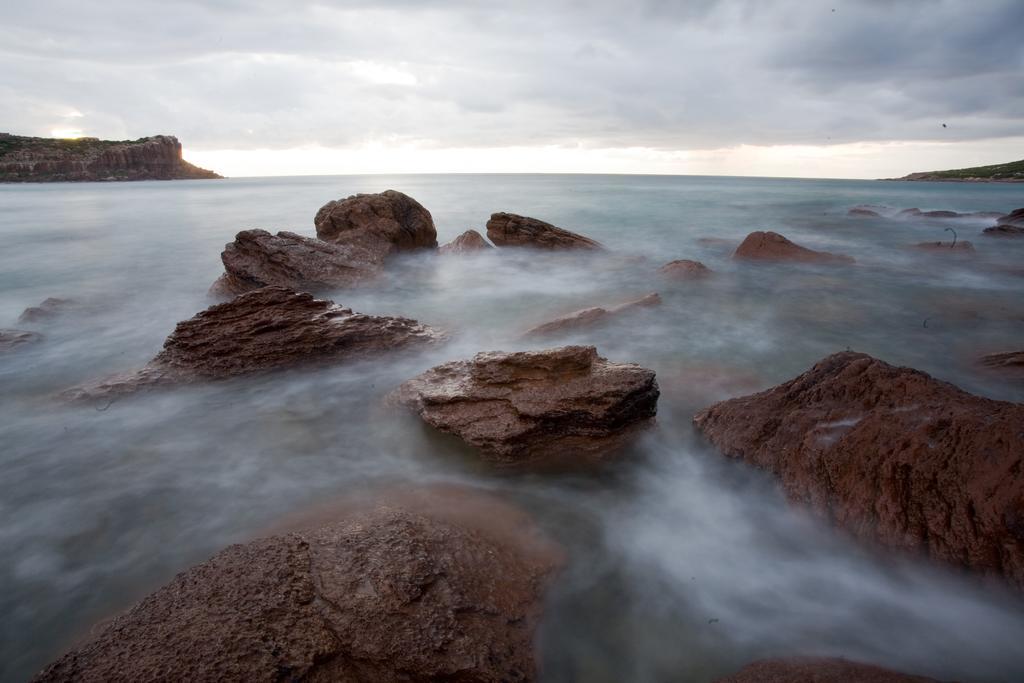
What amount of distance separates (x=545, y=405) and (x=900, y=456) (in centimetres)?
296

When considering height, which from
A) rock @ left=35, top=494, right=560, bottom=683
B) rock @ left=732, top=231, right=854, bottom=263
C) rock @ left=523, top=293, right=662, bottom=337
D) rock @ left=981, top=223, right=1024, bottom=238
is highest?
rock @ left=981, top=223, right=1024, bottom=238

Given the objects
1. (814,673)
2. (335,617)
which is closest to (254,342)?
(335,617)

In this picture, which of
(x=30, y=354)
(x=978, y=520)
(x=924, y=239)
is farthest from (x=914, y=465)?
(x=924, y=239)

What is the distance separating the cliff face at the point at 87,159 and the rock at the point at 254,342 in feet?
364

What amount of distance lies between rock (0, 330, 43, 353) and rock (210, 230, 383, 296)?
10.7 ft

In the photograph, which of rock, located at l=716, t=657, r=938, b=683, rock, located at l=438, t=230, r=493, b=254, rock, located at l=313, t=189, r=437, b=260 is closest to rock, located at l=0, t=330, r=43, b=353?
rock, located at l=313, t=189, r=437, b=260

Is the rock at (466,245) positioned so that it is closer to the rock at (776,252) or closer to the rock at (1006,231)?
the rock at (776,252)

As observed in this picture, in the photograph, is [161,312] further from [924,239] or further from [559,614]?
[924,239]

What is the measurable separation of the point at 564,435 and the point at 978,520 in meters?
3.28

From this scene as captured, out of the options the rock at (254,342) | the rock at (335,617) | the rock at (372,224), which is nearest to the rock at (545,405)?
the rock at (335,617)

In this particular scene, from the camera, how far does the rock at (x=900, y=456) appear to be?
3.67 metres

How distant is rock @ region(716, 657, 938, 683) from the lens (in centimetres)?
299

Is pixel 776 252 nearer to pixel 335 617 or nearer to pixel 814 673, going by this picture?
pixel 814 673

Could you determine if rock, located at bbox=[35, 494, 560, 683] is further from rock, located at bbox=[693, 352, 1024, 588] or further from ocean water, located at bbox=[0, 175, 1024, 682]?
rock, located at bbox=[693, 352, 1024, 588]
